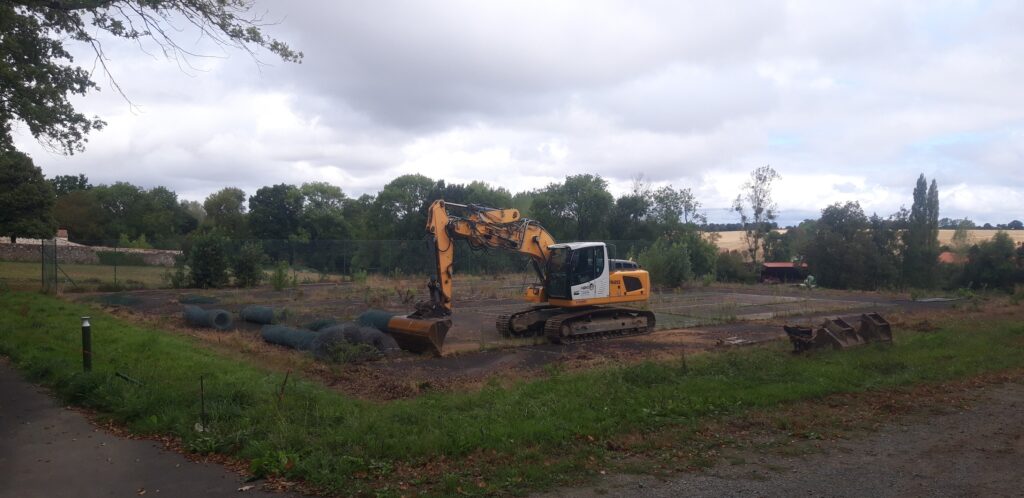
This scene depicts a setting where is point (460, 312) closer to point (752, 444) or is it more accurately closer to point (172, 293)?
point (172, 293)

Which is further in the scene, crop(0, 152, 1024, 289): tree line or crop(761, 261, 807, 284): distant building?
crop(761, 261, 807, 284): distant building

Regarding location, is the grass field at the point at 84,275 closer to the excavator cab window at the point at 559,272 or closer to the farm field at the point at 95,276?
the farm field at the point at 95,276

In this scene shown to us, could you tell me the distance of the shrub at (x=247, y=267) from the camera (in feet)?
118

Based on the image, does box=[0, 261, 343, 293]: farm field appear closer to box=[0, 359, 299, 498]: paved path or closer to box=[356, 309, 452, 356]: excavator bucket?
box=[356, 309, 452, 356]: excavator bucket

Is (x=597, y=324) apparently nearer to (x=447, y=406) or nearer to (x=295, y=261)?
(x=447, y=406)

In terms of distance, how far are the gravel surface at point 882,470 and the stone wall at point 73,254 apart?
152 feet

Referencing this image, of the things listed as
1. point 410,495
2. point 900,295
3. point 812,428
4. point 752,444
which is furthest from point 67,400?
point 900,295

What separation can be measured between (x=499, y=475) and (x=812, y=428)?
426 cm

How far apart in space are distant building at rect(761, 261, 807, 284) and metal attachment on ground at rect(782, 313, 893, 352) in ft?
128

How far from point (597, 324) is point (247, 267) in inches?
923

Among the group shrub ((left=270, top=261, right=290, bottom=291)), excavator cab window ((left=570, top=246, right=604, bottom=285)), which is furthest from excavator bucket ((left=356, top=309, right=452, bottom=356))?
shrub ((left=270, top=261, right=290, bottom=291))

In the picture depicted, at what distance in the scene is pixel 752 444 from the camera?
26.0 ft

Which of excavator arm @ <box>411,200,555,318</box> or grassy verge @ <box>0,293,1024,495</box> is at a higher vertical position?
excavator arm @ <box>411,200,555,318</box>

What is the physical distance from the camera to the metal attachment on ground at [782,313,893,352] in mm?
14102
